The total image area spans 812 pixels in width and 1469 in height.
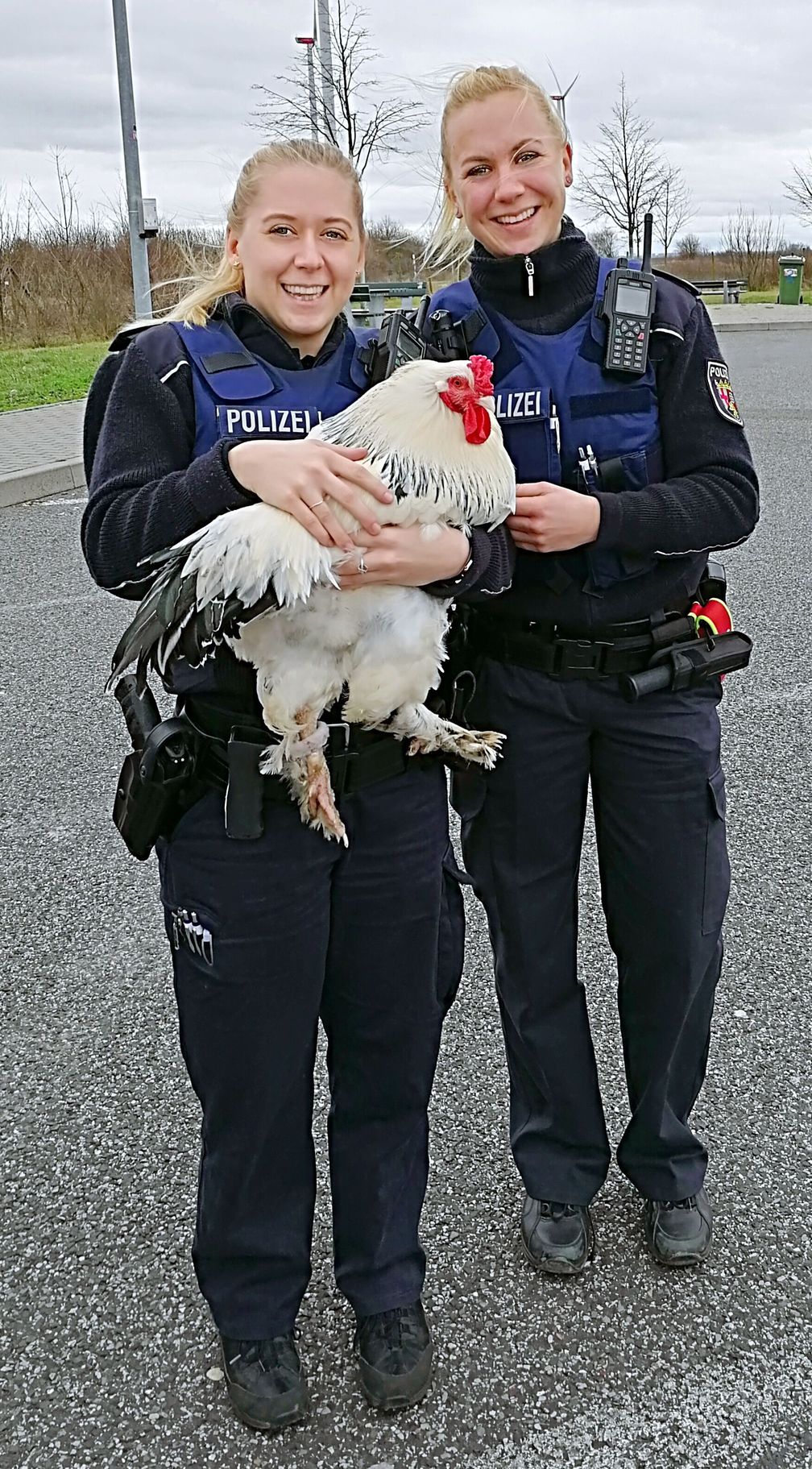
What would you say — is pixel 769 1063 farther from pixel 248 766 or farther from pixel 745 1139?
pixel 248 766

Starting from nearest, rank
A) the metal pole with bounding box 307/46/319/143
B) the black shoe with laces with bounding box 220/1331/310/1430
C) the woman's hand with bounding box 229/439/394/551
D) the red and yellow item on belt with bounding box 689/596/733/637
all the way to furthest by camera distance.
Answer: the woman's hand with bounding box 229/439/394/551 → the black shoe with laces with bounding box 220/1331/310/1430 → the red and yellow item on belt with bounding box 689/596/733/637 → the metal pole with bounding box 307/46/319/143

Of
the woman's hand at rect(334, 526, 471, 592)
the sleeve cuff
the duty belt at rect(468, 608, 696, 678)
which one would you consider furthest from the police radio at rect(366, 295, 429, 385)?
the duty belt at rect(468, 608, 696, 678)

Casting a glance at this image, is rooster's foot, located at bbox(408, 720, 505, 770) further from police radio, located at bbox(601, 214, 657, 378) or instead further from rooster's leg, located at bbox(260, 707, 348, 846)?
police radio, located at bbox(601, 214, 657, 378)

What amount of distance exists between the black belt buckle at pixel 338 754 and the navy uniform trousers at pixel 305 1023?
52 mm

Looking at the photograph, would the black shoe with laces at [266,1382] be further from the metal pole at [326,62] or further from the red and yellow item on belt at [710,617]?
the metal pole at [326,62]

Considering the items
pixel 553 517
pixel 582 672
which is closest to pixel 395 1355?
pixel 582 672

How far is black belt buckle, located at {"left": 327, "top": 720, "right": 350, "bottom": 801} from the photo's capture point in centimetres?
210

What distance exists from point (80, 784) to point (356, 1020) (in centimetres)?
301

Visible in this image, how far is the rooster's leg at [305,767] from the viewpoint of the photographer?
6.65ft

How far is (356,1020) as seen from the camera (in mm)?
2289

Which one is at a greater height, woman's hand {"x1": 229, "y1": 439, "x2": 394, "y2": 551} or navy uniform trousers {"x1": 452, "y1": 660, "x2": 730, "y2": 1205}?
woman's hand {"x1": 229, "y1": 439, "x2": 394, "y2": 551}

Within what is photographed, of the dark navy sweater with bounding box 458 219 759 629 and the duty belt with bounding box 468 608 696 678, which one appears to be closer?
the dark navy sweater with bounding box 458 219 759 629

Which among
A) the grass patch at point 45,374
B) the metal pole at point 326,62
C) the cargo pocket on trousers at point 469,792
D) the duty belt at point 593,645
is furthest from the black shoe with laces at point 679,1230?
the metal pole at point 326,62

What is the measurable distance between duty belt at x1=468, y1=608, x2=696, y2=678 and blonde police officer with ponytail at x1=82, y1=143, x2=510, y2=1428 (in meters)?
0.25
